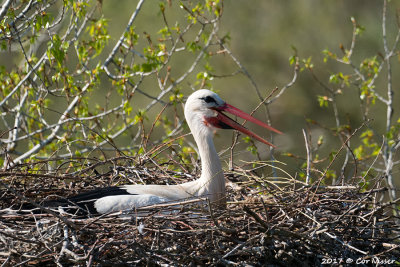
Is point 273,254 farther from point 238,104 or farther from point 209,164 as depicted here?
point 238,104

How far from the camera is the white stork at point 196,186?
510cm

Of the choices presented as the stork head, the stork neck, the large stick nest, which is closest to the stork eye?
the stork head

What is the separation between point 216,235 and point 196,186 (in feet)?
3.78

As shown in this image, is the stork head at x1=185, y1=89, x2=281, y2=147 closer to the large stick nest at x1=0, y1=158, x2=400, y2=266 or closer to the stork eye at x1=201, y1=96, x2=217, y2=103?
the stork eye at x1=201, y1=96, x2=217, y2=103

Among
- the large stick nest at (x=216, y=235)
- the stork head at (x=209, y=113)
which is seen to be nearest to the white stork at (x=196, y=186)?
the stork head at (x=209, y=113)

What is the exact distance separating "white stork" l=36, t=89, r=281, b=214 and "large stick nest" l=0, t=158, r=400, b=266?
7.5 inches

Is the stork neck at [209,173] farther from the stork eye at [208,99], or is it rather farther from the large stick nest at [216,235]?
the large stick nest at [216,235]

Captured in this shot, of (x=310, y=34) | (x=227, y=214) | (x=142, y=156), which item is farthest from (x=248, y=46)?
(x=227, y=214)

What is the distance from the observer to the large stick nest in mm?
4297

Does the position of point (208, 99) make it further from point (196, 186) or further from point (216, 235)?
point (216, 235)

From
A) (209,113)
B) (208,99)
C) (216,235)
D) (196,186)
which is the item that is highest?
(208,99)

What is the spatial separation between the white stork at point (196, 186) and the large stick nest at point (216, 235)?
0.63 feet

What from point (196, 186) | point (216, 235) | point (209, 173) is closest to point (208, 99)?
point (209, 173)

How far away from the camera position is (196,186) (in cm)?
554
